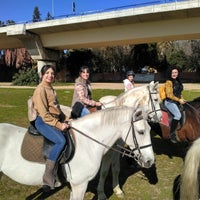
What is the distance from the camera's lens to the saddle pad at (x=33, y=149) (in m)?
4.39

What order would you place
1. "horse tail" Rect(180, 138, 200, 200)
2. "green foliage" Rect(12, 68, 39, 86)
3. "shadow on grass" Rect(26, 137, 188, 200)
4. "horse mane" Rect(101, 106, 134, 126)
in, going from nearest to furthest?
"horse tail" Rect(180, 138, 200, 200), "horse mane" Rect(101, 106, 134, 126), "shadow on grass" Rect(26, 137, 188, 200), "green foliage" Rect(12, 68, 39, 86)

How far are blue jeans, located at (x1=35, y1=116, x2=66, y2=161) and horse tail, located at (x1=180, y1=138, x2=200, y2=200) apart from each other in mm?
1660

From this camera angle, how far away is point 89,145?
443 cm

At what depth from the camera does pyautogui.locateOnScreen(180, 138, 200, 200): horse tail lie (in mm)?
3406

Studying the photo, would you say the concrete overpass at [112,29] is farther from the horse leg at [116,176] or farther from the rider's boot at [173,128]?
the horse leg at [116,176]

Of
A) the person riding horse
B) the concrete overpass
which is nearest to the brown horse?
the person riding horse

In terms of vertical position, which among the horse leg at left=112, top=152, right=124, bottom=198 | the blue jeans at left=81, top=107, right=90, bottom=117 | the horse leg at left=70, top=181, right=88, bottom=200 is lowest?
the horse leg at left=112, top=152, right=124, bottom=198

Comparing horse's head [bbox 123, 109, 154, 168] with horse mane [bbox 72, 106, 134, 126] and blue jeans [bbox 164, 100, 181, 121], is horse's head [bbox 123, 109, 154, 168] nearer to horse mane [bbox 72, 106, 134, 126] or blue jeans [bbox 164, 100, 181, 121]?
horse mane [bbox 72, 106, 134, 126]

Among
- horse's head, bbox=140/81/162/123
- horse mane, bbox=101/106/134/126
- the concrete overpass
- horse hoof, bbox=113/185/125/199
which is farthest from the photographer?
the concrete overpass

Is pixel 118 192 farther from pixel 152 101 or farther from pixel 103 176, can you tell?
pixel 152 101

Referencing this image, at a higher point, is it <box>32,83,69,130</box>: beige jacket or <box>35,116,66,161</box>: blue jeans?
<box>32,83,69,130</box>: beige jacket

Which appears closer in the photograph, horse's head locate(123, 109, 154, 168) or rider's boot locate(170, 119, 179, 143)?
horse's head locate(123, 109, 154, 168)

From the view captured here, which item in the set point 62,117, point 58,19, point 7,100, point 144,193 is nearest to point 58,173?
point 62,117

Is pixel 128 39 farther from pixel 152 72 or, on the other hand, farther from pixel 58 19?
pixel 152 72
